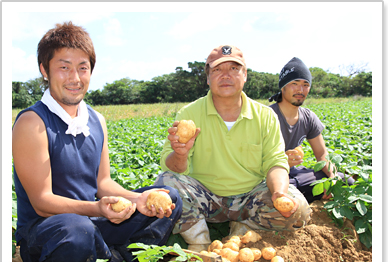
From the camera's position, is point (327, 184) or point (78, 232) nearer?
point (78, 232)

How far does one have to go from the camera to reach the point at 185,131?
7.15ft

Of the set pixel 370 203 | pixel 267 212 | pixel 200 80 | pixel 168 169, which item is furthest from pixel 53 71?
pixel 200 80

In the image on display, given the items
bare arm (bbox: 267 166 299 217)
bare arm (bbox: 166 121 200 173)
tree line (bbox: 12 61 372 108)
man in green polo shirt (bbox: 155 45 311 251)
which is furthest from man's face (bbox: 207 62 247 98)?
tree line (bbox: 12 61 372 108)

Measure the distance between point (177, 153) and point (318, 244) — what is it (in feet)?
4.02

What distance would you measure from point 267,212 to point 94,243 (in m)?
1.28

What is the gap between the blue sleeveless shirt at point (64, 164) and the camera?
5.98 feet

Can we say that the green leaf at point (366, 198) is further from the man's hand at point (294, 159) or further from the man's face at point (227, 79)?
the man's face at point (227, 79)

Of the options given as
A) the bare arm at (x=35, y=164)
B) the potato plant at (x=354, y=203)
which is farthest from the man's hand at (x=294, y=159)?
the bare arm at (x=35, y=164)

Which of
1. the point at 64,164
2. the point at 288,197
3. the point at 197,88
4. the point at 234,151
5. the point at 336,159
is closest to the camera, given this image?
the point at 64,164

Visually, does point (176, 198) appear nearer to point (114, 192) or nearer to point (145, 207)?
point (145, 207)

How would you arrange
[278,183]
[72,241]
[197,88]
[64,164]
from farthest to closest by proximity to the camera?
[197,88] → [278,183] → [64,164] → [72,241]

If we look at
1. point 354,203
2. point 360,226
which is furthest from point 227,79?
point 360,226

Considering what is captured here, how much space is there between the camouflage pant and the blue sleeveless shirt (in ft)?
2.00

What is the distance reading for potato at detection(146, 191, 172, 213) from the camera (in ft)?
6.25
